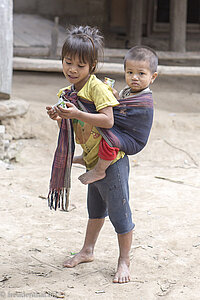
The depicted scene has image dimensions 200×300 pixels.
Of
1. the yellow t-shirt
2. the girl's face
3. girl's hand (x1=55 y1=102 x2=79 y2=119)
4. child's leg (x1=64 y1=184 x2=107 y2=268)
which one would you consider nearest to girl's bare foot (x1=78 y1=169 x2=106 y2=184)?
the yellow t-shirt

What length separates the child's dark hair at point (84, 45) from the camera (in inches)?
86.2

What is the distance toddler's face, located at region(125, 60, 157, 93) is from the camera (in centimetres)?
225

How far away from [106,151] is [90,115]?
0.23 m

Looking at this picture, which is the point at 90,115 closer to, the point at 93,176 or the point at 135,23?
the point at 93,176

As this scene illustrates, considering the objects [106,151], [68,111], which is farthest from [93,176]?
[68,111]

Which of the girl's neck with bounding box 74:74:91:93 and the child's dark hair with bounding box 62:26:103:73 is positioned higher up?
the child's dark hair with bounding box 62:26:103:73

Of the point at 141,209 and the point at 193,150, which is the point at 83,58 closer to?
the point at 141,209

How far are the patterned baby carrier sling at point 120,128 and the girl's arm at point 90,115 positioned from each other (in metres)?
0.09

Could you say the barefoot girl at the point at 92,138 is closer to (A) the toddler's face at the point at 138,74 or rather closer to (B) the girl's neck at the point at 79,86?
(B) the girl's neck at the point at 79,86

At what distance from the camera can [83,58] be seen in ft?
7.20

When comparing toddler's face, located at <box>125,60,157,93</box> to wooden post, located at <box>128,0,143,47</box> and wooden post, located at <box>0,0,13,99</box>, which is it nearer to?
wooden post, located at <box>0,0,13,99</box>

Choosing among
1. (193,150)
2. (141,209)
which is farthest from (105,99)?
(193,150)

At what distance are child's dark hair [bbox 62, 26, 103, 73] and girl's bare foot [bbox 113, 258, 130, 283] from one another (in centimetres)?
113

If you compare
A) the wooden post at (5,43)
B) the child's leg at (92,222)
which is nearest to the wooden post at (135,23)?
the wooden post at (5,43)
